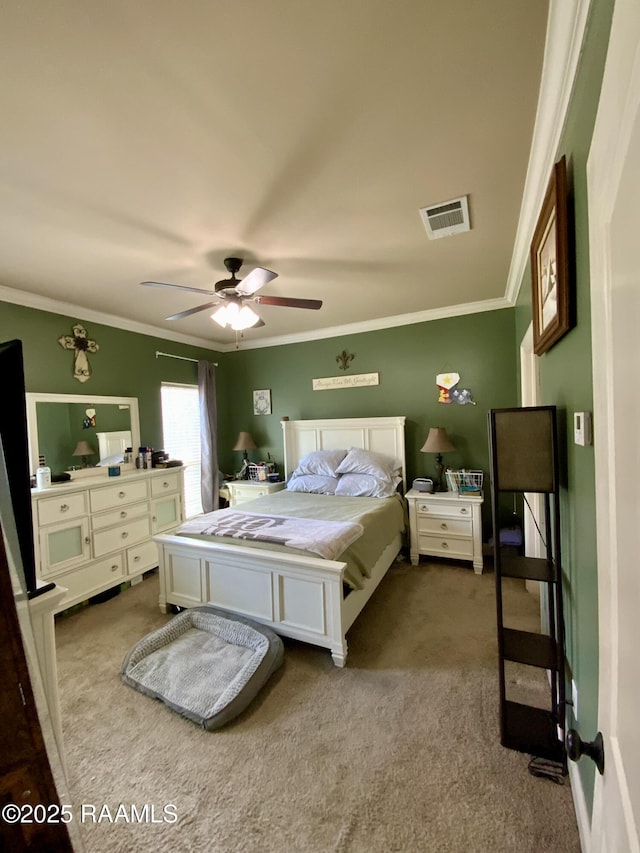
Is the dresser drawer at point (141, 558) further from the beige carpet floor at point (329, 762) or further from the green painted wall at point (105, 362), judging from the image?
the green painted wall at point (105, 362)

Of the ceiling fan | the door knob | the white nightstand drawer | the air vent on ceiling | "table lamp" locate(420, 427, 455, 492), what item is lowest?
the white nightstand drawer

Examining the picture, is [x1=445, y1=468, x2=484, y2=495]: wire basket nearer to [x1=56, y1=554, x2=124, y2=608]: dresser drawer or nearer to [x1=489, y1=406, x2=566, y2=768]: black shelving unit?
[x1=489, y1=406, x2=566, y2=768]: black shelving unit

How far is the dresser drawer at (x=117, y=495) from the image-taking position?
3.00 metres

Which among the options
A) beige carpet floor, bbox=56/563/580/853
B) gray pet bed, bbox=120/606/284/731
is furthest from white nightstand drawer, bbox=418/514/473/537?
gray pet bed, bbox=120/606/284/731

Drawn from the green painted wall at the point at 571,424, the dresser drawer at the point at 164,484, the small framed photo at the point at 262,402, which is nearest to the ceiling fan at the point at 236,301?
the green painted wall at the point at 571,424

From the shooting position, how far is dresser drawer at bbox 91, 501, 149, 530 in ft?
9.86

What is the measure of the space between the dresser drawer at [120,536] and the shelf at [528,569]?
10.1 feet

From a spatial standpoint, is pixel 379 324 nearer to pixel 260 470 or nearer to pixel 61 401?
pixel 260 470

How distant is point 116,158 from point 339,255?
4.50 feet

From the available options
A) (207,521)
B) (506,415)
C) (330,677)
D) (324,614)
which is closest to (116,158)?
(506,415)

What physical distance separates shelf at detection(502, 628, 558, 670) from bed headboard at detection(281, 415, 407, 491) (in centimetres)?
226

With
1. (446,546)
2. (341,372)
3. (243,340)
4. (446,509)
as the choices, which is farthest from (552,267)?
(243,340)

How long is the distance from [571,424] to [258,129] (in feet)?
5.31

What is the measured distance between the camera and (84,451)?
3.29 metres
